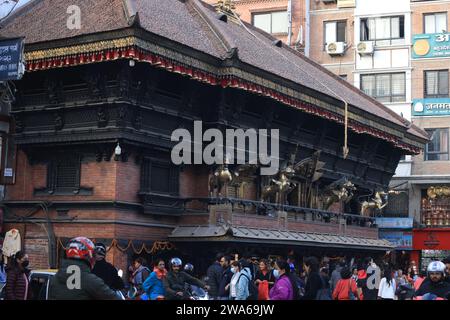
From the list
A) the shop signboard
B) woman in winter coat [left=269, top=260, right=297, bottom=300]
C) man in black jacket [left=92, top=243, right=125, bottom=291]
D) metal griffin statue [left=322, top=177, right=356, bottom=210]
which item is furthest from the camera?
the shop signboard

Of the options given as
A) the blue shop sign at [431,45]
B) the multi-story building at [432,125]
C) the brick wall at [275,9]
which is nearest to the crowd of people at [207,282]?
the multi-story building at [432,125]

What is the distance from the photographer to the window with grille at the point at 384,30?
1602 inches

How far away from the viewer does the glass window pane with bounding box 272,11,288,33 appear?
42.3 meters

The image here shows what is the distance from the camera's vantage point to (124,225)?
21297 mm

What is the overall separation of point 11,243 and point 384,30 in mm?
24638

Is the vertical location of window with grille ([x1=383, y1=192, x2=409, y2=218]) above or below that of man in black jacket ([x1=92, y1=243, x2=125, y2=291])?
above

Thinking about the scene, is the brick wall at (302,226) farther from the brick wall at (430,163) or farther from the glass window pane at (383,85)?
the glass window pane at (383,85)

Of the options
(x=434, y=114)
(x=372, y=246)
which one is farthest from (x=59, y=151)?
(x=434, y=114)

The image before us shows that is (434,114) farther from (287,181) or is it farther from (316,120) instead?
(287,181)

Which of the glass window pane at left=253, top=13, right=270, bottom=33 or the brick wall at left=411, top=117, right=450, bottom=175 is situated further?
the glass window pane at left=253, top=13, right=270, bottom=33

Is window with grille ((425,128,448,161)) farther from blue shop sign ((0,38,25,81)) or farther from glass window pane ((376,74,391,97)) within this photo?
blue shop sign ((0,38,25,81))

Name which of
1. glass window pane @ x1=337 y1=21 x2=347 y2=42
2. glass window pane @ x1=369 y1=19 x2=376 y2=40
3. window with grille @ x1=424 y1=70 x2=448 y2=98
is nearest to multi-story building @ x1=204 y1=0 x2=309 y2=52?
glass window pane @ x1=337 y1=21 x2=347 y2=42

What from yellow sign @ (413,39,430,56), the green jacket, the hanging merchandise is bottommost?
the green jacket

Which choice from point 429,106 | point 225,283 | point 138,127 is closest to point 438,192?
point 429,106
